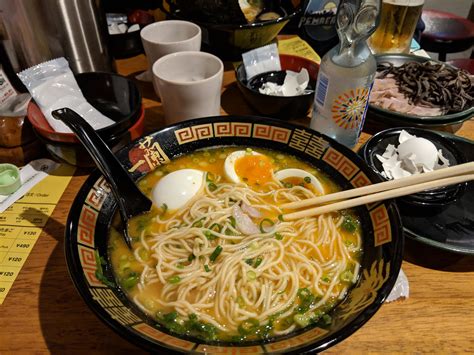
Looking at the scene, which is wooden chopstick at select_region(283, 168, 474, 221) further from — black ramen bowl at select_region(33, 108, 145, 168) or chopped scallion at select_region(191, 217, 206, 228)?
black ramen bowl at select_region(33, 108, 145, 168)

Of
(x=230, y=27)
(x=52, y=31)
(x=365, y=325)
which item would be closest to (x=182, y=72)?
(x=230, y=27)

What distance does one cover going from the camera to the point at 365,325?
4.10 feet

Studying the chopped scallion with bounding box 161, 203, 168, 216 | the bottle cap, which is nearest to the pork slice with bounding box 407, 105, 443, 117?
the chopped scallion with bounding box 161, 203, 168, 216

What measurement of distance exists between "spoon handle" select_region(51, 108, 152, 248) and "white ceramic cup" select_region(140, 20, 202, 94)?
2.83ft

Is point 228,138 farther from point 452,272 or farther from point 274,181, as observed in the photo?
point 452,272

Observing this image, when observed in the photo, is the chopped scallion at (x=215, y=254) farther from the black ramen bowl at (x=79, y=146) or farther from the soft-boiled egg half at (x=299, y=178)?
the black ramen bowl at (x=79, y=146)

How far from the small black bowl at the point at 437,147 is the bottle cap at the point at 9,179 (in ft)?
5.30

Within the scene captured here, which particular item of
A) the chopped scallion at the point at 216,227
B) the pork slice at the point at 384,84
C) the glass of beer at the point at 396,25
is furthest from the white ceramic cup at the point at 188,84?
the glass of beer at the point at 396,25

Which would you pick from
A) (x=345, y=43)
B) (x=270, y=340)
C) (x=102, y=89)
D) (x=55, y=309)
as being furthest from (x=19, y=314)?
(x=345, y=43)

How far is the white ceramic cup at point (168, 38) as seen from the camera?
2.09 meters

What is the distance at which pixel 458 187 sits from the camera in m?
1.58

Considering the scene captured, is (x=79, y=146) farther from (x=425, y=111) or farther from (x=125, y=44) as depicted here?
(x=425, y=111)

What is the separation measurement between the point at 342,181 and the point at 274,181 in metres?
0.31

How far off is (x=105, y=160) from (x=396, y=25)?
7.68ft
